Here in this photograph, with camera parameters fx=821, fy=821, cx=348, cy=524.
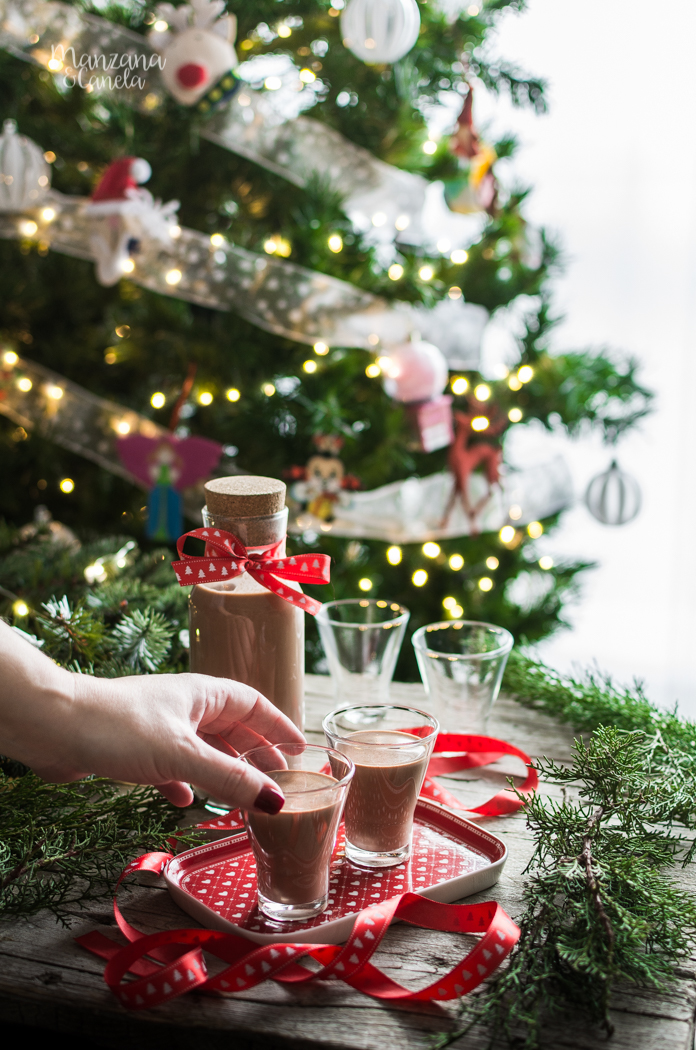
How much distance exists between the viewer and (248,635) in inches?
32.2

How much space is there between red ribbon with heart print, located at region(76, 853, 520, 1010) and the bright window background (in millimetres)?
1466

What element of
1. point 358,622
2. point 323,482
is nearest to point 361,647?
point 358,622

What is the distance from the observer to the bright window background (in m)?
2.12

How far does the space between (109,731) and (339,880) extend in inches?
10.0

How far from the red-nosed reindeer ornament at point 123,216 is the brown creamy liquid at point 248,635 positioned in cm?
100

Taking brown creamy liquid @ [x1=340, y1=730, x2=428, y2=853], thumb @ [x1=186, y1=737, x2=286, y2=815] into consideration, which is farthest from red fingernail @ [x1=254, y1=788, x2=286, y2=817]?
brown creamy liquid @ [x1=340, y1=730, x2=428, y2=853]

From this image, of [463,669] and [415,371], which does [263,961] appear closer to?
[463,669]

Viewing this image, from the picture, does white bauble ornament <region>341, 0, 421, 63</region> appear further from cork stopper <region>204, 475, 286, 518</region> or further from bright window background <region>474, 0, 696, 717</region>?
cork stopper <region>204, 475, 286, 518</region>

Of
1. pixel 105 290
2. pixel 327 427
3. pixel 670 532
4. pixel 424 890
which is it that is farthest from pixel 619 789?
pixel 670 532

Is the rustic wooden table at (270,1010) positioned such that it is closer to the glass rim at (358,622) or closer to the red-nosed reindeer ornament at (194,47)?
the glass rim at (358,622)

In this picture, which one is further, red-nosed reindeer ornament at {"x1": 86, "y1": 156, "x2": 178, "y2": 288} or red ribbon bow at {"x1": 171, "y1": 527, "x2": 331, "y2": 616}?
red-nosed reindeer ornament at {"x1": 86, "y1": 156, "x2": 178, "y2": 288}

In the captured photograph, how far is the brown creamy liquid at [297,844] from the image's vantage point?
0.65 metres

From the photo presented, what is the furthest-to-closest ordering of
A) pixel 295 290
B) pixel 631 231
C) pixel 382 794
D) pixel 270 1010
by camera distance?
1. pixel 631 231
2. pixel 295 290
3. pixel 382 794
4. pixel 270 1010

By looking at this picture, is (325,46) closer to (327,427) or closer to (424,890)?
(327,427)
